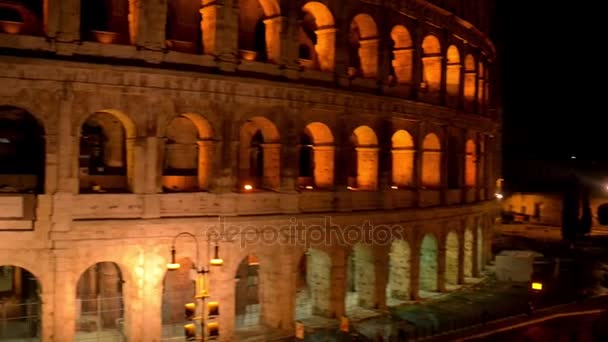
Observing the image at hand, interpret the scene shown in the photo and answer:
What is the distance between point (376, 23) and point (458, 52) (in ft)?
23.2

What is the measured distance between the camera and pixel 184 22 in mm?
22469

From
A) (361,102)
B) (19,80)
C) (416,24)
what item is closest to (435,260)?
(361,102)

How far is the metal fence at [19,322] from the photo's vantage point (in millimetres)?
19953

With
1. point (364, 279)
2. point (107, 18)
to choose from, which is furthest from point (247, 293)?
point (107, 18)

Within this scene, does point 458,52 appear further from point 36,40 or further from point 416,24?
point 36,40

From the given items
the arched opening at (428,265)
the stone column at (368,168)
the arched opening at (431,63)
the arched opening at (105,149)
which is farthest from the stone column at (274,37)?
the arched opening at (428,265)

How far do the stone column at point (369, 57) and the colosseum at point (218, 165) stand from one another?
97mm

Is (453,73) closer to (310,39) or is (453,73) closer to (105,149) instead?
(310,39)

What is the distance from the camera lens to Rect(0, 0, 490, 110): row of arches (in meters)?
21.2

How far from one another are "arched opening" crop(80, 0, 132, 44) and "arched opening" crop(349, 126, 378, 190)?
9605 mm

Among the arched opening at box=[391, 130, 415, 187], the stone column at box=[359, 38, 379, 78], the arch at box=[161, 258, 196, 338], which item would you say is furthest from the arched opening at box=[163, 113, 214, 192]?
the arched opening at box=[391, 130, 415, 187]

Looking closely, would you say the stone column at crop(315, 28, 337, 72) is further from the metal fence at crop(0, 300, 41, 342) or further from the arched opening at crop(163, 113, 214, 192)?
the metal fence at crop(0, 300, 41, 342)

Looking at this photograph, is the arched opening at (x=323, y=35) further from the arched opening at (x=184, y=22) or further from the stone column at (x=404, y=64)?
the stone column at (x=404, y=64)

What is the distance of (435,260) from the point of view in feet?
92.1
